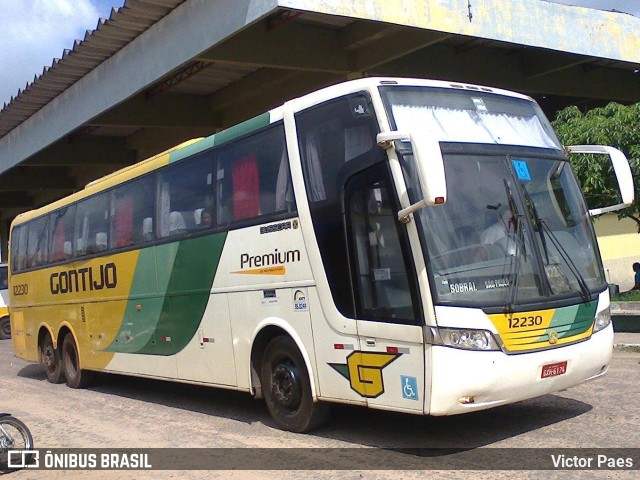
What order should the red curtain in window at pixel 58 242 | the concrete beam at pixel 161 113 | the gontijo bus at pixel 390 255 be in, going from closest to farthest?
1. the gontijo bus at pixel 390 255
2. the red curtain in window at pixel 58 242
3. the concrete beam at pixel 161 113

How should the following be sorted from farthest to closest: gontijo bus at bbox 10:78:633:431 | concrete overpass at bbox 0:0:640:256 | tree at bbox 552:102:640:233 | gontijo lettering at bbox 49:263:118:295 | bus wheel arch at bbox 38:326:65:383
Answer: tree at bbox 552:102:640:233 → bus wheel arch at bbox 38:326:65:383 → concrete overpass at bbox 0:0:640:256 → gontijo lettering at bbox 49:263:118:295 → gontijo bus at bbox 10:78:633:431

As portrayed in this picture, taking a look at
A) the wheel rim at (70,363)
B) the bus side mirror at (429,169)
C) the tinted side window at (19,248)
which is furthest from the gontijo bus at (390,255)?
the tinted side window at (19,248)

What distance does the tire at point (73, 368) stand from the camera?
41.8 feet

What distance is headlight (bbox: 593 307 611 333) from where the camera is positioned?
6.98 meters

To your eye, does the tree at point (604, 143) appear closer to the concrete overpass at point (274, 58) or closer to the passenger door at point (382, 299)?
the concrete overpass at point (274, 58)

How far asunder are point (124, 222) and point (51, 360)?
4302 mm

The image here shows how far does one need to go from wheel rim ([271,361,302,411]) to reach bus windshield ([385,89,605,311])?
7.02 feet

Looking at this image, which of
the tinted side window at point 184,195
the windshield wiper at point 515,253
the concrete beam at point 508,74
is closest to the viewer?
the windshield wiper at point 515,253

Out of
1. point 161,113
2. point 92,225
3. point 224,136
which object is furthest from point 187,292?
point 161,113

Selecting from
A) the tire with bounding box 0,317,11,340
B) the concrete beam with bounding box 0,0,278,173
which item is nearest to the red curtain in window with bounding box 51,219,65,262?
the concrete beam with bounding box 0,0,278,173

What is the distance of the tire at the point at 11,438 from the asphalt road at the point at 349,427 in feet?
0.66

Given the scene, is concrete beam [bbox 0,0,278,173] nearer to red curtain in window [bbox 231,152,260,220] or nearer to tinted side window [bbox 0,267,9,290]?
red curtain in window [bbox 231,152,260,220]

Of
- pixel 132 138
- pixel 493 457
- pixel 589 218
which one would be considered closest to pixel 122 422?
pixel 493 457

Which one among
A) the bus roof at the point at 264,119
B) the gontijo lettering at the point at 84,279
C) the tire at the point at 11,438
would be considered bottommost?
the tire at the point at 11,438
